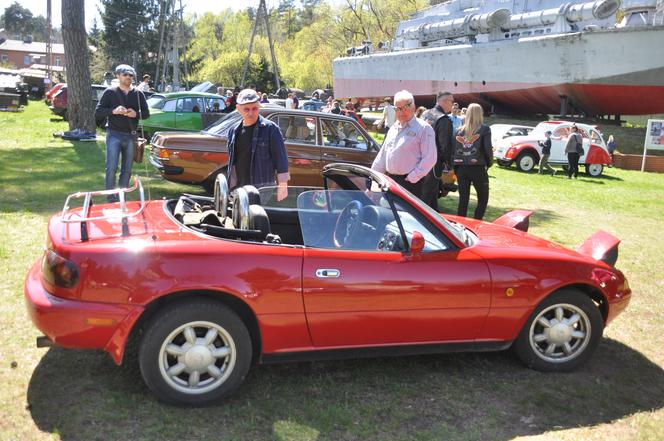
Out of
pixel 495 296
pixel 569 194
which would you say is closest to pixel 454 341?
pixel 495 296

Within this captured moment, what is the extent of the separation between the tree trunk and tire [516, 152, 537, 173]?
12.6 m

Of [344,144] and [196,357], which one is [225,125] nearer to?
[344,144]

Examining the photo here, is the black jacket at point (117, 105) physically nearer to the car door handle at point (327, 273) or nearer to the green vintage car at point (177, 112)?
the car door handle at point (327, 273)

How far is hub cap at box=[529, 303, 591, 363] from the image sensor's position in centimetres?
401

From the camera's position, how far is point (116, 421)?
3.11 metres

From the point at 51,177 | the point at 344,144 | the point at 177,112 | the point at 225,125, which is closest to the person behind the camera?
the point at 225,125

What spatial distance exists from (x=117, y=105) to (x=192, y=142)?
59.1 inches

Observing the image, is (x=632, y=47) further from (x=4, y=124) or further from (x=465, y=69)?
(x=4, y=124)

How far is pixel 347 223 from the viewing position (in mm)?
3855

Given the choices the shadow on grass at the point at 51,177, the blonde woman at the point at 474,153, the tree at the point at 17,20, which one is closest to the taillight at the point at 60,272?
the shadow on grass at the point at 51,177

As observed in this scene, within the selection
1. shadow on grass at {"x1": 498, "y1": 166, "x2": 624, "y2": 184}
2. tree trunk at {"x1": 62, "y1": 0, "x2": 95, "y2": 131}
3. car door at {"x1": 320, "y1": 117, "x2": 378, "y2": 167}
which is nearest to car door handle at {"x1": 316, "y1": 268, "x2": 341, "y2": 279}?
car door at {"x1": 320, "y1": 117, "x2": 378, "y2": 167}

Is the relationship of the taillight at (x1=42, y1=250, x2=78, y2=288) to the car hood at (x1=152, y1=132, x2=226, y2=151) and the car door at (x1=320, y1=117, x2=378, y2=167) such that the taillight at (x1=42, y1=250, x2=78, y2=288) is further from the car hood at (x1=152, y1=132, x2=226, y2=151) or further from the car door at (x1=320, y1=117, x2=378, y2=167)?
the car door at (x1=320, y1=117, x2=378, y2=167)

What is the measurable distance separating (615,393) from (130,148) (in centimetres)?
608

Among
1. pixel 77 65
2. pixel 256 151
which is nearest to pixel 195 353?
pixel 256 151
